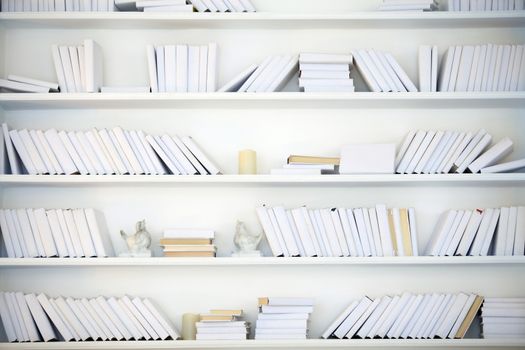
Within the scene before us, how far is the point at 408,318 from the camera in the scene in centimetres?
332

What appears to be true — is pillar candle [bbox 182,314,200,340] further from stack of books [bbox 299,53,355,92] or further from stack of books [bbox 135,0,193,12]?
stack of books [bbox 135,0,193,12]

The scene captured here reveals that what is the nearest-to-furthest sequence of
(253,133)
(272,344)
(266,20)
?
(272,344) < (266,20) < (253,133)

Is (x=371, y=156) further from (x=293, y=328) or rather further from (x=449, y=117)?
(x=293, y=328)

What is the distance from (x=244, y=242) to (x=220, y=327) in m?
0.37

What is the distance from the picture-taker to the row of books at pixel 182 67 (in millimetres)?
3459

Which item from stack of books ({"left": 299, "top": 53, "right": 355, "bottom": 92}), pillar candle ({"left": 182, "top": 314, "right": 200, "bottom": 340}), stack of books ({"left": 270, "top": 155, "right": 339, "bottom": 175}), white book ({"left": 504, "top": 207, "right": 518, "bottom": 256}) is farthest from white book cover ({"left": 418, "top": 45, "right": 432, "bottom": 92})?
pillar candle ({"left": 182, "top": 314, "right": 200, "bottom": 340})

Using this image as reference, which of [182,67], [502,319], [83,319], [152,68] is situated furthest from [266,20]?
[502,319]

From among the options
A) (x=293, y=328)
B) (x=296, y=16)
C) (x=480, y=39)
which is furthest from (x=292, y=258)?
(x=480, y=39)

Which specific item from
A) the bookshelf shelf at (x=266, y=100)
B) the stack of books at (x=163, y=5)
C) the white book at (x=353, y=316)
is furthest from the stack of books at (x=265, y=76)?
the white book at (x=353, y=316)

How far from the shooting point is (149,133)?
3.57m

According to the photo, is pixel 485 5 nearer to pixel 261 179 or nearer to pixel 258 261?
pixel 261 179

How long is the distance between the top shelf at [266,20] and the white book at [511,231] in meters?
0.85

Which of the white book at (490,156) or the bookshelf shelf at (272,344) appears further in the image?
the white book at (490,156)

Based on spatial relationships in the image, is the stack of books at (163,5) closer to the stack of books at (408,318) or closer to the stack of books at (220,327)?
the stack of books at (220,327)
